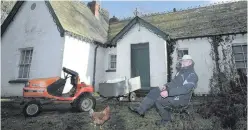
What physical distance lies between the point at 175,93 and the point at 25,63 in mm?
11801

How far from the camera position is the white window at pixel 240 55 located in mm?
11709

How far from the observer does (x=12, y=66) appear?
13.7m

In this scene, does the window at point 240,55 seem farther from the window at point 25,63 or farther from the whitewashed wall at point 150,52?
the window at point 25,63

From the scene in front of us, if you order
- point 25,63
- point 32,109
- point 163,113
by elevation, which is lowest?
point 32,109

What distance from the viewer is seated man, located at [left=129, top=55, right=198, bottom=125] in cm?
462

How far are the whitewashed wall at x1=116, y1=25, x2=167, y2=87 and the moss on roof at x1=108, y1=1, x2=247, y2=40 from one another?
63.9 inches

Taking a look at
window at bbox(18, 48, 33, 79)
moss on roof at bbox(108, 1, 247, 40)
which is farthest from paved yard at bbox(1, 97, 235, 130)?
moss on roof at bbox(108, 1, 247, 40)

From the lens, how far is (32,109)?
7.02 m

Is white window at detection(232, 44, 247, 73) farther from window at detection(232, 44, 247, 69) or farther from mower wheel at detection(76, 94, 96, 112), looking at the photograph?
mower wheel at detection(76, 94, 96, 112)

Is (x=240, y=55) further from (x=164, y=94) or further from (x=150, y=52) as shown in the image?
(x=164, y=94)

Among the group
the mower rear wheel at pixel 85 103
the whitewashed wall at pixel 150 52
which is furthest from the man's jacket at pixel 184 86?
the whitewashed wall at pixel 150 52

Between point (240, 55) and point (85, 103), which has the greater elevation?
point (240, 55)

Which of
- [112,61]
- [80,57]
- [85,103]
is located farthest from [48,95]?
[112,61]

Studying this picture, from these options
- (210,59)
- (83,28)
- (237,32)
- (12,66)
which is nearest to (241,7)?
(237,32)
